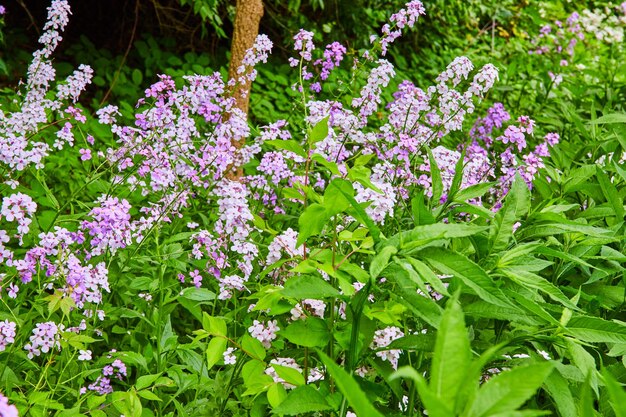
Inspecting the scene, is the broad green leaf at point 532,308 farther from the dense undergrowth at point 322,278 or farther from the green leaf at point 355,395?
the green leaf at point 355,395

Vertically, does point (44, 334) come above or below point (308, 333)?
below

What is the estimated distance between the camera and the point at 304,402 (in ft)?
5.30

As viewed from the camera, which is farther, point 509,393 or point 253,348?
point 253,348

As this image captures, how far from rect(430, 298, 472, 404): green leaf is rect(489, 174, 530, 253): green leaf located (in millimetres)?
807

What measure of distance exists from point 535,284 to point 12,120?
2.17 meters

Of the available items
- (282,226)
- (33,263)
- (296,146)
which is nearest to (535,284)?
(296,146)

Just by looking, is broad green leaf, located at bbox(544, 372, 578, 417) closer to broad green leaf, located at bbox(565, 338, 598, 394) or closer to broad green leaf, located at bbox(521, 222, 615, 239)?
broad green leaf, located at bbox(565, 338, 598, 394)

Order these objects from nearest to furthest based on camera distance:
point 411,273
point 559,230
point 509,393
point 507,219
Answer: point 509,393 → point 411,273 → point 507,219 → point 559,230

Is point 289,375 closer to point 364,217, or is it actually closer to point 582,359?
point 364,217

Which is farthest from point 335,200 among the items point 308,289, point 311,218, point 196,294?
point 196,294

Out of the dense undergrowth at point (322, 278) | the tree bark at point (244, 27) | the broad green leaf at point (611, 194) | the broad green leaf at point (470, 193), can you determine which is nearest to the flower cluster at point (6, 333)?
the dense undergrowth at point (322, 278)

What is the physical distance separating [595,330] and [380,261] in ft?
2.06

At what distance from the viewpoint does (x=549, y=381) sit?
1.71m

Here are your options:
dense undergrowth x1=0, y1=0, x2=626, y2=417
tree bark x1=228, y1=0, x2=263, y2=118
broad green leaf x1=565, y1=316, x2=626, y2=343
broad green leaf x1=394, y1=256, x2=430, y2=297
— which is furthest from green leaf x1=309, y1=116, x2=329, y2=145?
tree bark x1=228, y1=0, x2=263, y2=118
